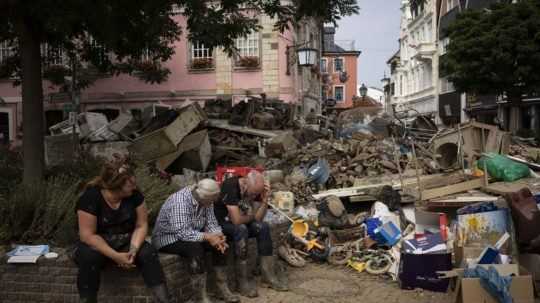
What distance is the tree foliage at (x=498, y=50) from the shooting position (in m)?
21.5

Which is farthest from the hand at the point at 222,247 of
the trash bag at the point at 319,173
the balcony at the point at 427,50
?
the balcony at the point at 427,50

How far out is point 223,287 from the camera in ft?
19.4

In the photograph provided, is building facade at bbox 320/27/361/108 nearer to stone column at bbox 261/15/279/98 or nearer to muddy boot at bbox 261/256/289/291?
stone column at bbox 261/15/279/98

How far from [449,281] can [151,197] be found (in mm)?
3640

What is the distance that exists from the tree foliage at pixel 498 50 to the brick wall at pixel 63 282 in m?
19.5

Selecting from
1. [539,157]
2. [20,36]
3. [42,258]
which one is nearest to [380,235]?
[42,258]

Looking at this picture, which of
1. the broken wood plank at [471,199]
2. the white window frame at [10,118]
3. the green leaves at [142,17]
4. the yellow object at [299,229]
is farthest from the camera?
the white window frame at [10,118]

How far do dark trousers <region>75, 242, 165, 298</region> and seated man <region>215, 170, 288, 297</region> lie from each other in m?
1.30

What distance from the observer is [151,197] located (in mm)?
7047

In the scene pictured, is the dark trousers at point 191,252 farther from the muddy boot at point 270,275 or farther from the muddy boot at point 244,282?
the muddy boot at point 270,275

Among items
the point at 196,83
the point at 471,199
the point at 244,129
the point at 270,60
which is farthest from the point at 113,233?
the point at 196,83

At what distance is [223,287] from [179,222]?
0.92 metres

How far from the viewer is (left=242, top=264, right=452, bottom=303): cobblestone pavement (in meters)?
6.17

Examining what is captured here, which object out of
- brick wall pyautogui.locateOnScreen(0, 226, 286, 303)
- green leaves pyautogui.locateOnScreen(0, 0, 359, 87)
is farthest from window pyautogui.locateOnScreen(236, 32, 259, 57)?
brick wall pyautogui.locateOnScreen(0, 226, 286, 303)
